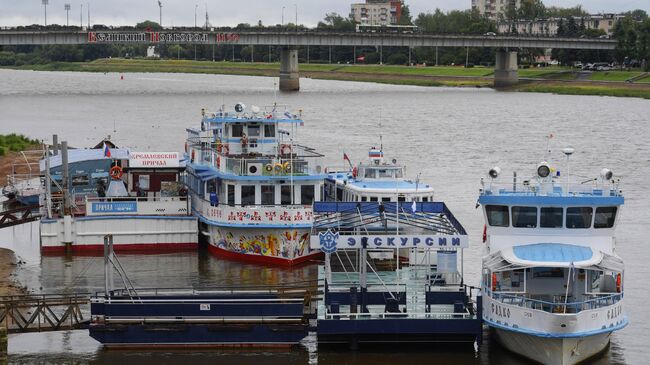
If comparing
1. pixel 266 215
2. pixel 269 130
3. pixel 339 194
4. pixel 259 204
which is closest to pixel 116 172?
pixel 269 130

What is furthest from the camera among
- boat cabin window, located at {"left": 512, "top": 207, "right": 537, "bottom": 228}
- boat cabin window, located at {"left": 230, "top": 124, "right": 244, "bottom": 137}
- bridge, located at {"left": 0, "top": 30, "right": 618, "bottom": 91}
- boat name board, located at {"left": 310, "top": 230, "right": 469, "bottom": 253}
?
bridge, located at {"left": 0, "top": 30, "right": 618, "bottom": 91}

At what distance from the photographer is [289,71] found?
172m

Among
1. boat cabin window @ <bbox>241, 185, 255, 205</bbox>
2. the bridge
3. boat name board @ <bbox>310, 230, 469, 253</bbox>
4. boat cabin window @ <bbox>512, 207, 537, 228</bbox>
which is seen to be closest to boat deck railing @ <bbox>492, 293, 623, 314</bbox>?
boat name board @ <bbox>310, 230, 469, 253</bbox>

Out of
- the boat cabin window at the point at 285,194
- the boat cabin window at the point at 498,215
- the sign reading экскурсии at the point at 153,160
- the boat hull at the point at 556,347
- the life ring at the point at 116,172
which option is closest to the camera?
the boat hull at the point at 556,347

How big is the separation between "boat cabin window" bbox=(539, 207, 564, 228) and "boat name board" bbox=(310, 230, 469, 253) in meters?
2.13

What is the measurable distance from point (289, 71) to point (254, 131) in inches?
4891

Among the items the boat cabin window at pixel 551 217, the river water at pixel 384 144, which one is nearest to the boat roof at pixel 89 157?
the river water at pixel 384 144

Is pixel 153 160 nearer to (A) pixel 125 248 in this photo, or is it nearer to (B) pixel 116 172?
(B) pixel 116 172

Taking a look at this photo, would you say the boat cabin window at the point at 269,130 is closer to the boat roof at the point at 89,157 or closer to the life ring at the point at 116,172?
the boat roof at the point at 89,157

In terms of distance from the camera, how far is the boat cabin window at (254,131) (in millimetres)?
48969

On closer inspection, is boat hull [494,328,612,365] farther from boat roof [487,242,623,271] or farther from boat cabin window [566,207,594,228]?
boat cabin window [566,207,594,228]

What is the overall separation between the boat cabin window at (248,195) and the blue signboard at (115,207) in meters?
4.85

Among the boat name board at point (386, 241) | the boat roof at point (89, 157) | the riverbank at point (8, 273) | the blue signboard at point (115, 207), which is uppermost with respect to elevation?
the boat roof at point (89, 157)

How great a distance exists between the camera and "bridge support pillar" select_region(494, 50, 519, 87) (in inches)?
7087
